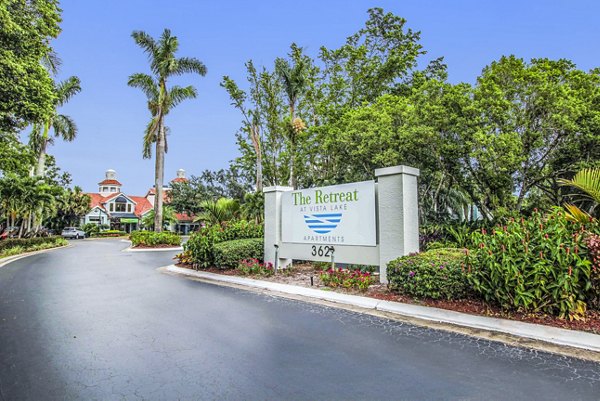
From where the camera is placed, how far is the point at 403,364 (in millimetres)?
3881

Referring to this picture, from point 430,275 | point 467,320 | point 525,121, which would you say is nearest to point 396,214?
point 430,275

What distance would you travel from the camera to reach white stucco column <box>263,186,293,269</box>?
10.5 metres

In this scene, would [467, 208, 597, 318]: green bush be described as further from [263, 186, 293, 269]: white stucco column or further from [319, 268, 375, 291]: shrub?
[263, 186, 293, 269]: white stucco column

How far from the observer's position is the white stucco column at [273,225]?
34.5 feet

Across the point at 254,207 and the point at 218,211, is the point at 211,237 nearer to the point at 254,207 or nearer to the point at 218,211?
the point at 218,211

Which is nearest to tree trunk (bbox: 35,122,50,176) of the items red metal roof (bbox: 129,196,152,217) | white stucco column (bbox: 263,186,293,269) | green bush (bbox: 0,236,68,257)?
green bush (bbox: 0,236,68,257)

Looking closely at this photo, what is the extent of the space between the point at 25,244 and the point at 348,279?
22471mm

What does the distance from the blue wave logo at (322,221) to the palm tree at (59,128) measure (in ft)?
78.1

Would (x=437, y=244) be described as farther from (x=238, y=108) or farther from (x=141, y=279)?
(x=238, y=108)

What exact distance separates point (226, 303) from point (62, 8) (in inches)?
569

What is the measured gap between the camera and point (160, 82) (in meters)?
22.4

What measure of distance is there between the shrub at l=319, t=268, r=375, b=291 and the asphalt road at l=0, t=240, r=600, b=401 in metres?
1.37

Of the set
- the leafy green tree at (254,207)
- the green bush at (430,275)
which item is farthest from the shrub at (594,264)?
the leafy green tree at (254,207)

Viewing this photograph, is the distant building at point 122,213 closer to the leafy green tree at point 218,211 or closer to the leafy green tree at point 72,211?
the leafy green tree at point 72,211
